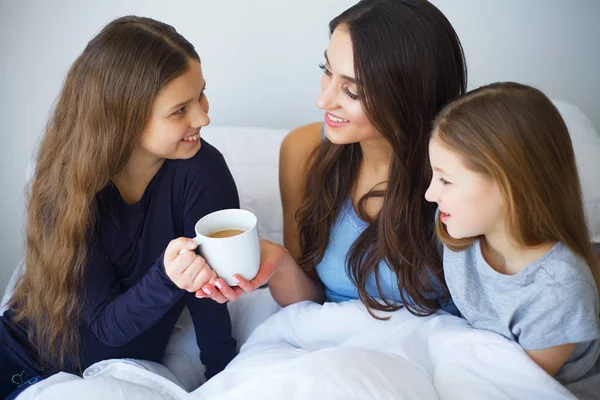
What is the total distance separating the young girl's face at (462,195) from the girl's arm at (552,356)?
230 millimetres

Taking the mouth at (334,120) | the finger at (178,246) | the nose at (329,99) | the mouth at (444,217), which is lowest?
the finger at (178,246)

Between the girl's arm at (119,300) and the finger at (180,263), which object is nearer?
the finger at (180,263)

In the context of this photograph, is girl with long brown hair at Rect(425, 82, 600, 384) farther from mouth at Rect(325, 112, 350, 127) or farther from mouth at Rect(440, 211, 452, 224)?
mouth at Rect(325, 112, 350, 127)

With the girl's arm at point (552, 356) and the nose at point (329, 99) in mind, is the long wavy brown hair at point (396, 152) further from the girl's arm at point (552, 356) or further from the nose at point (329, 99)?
the girl's arm at point (552, 356)

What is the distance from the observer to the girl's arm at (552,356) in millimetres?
958

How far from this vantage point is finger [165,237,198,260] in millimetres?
926

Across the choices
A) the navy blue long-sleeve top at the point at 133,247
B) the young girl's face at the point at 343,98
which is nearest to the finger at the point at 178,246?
the navy blue long-sleeve top at the point at 133,247

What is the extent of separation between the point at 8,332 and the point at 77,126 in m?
0.50

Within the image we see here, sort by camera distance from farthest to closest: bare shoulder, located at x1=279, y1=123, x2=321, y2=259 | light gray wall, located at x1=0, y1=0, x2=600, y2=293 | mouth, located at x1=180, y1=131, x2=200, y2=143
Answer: light gray wall, located at x1=0, y1=0, x2=600, y2=293 < bare shoulder, located at x1=279, y1=123, x2=321, y2=259 < mouth, located at x1=180, y1=131, x2=200, y2=143

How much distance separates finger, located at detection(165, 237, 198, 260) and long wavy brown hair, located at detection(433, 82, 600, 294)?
0.47 metres

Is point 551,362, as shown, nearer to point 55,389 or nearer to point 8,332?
point 55,389

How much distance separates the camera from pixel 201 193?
1190mm

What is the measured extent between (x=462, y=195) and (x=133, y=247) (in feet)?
2.31

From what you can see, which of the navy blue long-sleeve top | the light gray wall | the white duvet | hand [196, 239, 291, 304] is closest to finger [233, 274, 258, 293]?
hand [196, 239, 291, 304]
